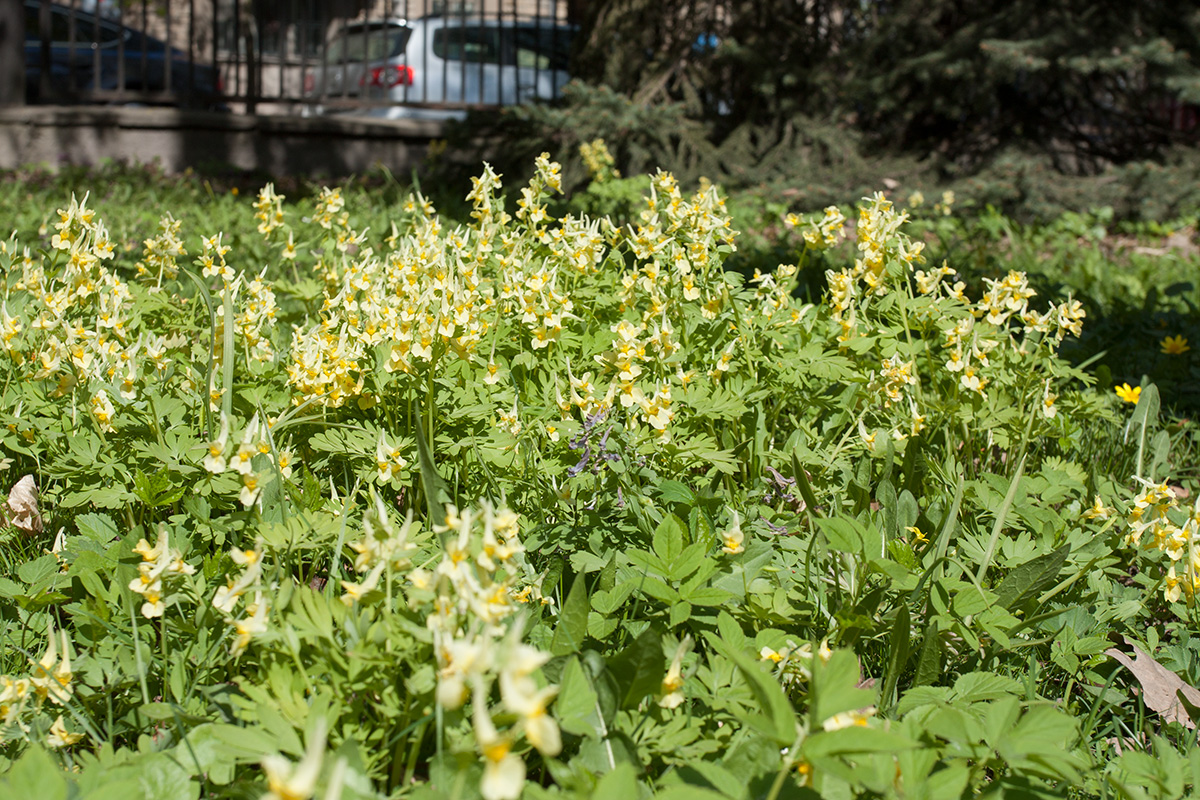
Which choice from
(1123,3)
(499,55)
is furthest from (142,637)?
(499,55)

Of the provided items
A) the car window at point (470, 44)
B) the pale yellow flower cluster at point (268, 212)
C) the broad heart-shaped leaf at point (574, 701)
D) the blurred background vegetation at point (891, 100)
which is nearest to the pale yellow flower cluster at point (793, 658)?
the broad heart-shaped leaf at point (574, 701)

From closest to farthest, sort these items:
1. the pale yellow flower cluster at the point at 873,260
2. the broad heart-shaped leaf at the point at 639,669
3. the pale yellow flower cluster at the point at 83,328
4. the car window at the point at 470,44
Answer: the broad heart-shaped leaf at the point at 639,669 → the pale yellow flower cluster at the point at 83,328 → the pale yellow flower cluster at the point at 873,260 → the car window at the point at 470,44

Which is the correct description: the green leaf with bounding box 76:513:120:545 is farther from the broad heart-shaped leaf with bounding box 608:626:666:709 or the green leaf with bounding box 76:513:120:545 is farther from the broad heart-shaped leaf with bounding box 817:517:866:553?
→ the broad heart-shaped leaf with bounding box 817:517:866:553

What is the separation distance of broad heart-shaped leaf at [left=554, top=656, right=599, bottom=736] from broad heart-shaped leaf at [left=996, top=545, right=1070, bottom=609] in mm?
924

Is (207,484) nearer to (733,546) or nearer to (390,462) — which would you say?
(390,462)

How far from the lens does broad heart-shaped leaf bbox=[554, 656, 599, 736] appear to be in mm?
1265

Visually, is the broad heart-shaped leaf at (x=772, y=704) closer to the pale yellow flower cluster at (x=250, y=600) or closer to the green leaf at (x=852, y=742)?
the green leaf at (x=852, y=742)

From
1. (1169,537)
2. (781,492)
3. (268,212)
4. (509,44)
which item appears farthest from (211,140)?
(1169,537)

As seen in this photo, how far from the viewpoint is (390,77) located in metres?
10.1

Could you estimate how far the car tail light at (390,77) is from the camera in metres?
9.44

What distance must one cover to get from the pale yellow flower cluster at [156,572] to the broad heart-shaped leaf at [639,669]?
75cm

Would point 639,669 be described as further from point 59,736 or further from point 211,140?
point 211,140

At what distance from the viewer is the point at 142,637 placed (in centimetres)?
172

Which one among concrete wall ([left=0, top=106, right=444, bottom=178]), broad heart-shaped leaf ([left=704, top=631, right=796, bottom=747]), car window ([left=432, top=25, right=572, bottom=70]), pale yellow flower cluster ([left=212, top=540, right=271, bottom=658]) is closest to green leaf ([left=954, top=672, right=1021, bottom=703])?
broad heart-shaped leaf ([left=704, top=631, right=796, bottom=747])
